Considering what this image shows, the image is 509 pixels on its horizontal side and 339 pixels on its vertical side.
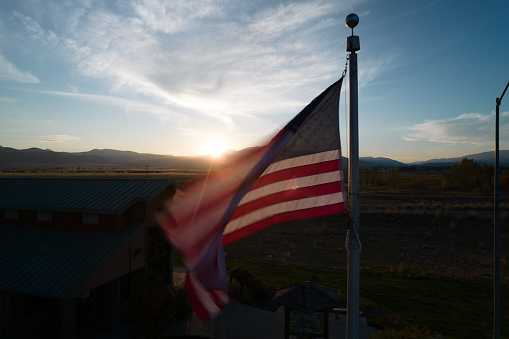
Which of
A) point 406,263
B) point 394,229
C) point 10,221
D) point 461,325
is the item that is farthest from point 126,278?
point 394,229

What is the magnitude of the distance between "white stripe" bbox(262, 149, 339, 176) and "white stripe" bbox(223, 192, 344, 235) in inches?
27.6

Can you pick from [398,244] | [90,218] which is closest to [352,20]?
[90,218]

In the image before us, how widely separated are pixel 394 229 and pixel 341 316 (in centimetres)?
2232

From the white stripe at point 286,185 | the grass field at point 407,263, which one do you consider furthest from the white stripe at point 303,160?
the grass field at point 407,263

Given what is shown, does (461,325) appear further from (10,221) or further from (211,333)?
(10,221)

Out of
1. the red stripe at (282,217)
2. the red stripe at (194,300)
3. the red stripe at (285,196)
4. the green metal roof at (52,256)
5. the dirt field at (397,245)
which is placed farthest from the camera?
the dirt field at (397,245)

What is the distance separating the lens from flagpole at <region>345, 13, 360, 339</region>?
18.1 feet

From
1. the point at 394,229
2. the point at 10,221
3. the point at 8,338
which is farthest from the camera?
the point at 394,229

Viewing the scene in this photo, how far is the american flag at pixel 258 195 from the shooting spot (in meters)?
5.17

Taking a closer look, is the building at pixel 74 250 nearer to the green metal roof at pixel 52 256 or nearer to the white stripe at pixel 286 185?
the green metal roof at pixel 52 256

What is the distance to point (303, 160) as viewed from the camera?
20.2 feet

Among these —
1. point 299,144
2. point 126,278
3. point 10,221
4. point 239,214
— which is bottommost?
point 126,278

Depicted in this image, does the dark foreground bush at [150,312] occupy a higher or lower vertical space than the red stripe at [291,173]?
lower

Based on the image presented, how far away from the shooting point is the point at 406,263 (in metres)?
20.6
